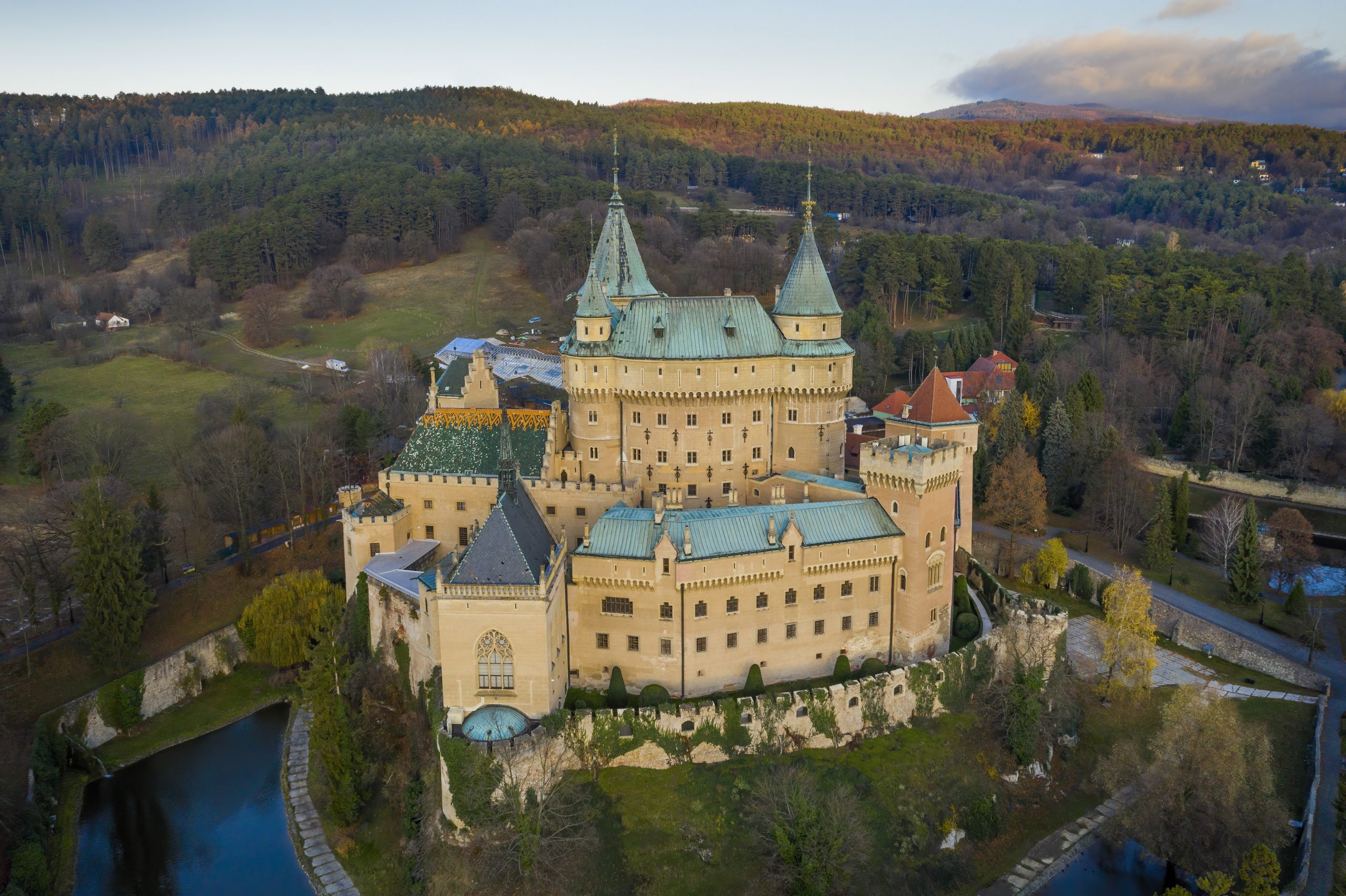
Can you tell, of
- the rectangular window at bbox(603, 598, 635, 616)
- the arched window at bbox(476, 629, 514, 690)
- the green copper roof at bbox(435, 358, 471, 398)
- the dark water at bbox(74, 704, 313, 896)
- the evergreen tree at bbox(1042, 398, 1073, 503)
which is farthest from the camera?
the evergreen tree at bbox(1042, 398, 1073, 503)

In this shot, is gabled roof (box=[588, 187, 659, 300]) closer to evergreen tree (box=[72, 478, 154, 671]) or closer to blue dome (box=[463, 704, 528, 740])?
blue dome (box=[463, 704, 528, 740])

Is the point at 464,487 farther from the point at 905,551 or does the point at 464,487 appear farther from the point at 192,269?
the point at 192,269

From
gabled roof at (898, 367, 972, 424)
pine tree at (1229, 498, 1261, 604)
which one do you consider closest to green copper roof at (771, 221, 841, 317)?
gabled roof at (898, 367, 972, 424)

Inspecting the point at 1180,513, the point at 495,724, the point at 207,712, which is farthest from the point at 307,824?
the point at 1180,513

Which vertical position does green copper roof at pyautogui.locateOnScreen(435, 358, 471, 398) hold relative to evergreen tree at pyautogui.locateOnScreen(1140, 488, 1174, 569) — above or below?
above

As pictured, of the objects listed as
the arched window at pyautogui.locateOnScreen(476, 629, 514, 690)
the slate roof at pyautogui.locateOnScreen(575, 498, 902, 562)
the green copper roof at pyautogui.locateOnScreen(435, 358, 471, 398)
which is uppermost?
the green copper roof at pyautogui.locateOnScreen(435, 358, 471, 398)

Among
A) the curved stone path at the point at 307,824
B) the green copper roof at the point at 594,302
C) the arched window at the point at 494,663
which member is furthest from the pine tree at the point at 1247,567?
the curved stone path at the point at 307,824

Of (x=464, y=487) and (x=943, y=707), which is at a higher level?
(x=464, y=487)

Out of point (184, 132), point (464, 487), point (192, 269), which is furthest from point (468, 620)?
point (184, 132)
